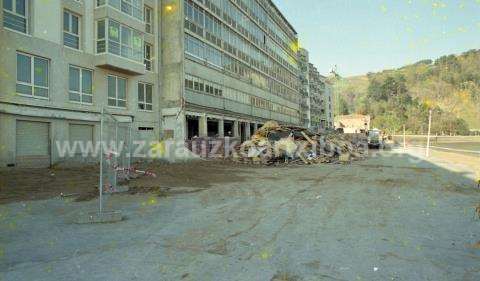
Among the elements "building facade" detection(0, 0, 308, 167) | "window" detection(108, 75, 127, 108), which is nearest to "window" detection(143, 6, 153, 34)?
"building facade" detection(0, 0, 308, 167)

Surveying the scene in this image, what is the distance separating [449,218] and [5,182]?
1455 cm

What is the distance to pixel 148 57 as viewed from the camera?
98.9ft

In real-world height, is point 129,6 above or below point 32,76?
above

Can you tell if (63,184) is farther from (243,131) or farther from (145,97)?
(243,131)

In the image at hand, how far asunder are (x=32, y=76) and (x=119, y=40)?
20.8 feet

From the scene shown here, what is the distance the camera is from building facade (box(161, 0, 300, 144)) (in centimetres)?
3045

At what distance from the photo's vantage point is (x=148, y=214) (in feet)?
30.1

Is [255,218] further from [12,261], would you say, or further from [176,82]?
[176,82]

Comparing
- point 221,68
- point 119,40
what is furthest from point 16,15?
point 221,68

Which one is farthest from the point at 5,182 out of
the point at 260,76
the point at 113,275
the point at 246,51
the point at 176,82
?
the point at 260,76

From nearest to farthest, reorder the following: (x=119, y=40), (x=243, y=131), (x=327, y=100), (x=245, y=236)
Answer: (x=245, y=236)
(x=119, y=40)
(x=243, y=131)
(x=327, y=100)

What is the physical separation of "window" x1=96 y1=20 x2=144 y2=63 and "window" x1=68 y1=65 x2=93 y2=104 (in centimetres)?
170

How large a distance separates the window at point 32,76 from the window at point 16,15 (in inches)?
53.2

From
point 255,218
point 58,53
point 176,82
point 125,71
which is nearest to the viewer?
point 255,218
